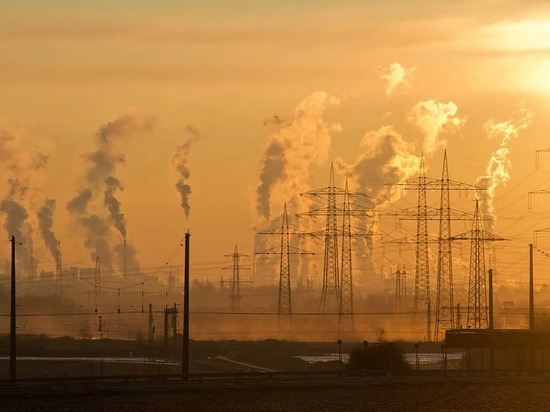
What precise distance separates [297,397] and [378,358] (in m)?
34.1

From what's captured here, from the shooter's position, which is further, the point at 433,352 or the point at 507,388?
the point at 433,352

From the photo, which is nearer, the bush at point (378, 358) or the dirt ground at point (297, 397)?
the dirt ground at point (297, 397)

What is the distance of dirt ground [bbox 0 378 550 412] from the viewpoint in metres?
52.8

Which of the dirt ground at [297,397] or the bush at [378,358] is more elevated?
the bush at [378,358]

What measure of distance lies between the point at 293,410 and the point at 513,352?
52.1m

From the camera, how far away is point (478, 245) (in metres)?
113

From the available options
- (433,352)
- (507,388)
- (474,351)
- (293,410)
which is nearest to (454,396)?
(507,388)

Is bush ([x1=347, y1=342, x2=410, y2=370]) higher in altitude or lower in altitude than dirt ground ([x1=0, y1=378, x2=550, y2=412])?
higher

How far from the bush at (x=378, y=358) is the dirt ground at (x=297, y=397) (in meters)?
19.1

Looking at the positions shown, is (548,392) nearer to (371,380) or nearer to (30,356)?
(371,380)

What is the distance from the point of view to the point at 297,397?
5891cm

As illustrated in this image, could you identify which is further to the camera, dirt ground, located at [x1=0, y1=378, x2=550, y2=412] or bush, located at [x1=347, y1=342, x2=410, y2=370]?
bush, located at [x1=347, y1=342, x2=410, y2=370]

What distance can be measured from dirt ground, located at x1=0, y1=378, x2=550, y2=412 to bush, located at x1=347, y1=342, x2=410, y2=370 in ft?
62.7

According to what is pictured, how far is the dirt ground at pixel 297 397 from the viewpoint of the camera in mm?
52812
